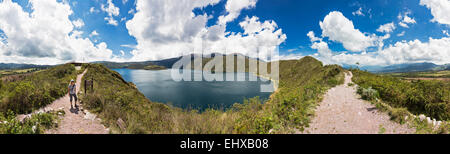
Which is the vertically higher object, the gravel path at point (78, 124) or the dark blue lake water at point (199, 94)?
the gravel path at point (78, 124)

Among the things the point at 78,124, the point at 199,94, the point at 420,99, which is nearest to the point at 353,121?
the point at 420,99

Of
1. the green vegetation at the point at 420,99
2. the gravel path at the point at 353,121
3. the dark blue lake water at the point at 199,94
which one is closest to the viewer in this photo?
the gravel path at the point at 353,121

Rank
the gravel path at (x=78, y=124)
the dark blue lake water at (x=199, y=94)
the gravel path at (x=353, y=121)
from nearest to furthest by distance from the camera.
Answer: the gravel path at (x=353, y=121)
the gravel path at (x=78, y=124)
the dark blue lake water at (x=199, y=94)

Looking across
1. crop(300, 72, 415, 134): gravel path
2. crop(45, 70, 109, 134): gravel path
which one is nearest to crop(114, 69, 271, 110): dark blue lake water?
crop(45, 70, 109, 134): gravel path

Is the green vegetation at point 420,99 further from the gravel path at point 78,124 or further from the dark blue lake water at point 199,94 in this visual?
the dark blue lake water at point 199,94

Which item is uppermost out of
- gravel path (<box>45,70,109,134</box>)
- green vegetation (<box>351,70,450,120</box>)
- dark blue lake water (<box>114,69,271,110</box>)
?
green vegetation (<box>351,70,450,120</box>)

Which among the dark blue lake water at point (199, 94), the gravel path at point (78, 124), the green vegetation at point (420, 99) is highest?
the green vegetation at point (420, 99)

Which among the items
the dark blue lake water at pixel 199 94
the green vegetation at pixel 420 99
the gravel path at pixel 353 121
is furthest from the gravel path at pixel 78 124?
the green vegetation at pixel 420 99

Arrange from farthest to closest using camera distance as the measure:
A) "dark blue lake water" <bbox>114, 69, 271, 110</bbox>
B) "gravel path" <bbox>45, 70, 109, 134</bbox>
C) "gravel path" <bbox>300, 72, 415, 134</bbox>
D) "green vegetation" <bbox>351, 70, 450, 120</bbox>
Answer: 1. "dark blue lake water" <bbox>114, 69, 271, 110</bbox>
2. "green vegetation" <bbox>351, 70, 450, 120</bbox>
3. "gravel path" <bbox>45, 70, 109, 134</bbox>
4. "gravel path" <bbox>300, 72, 415, 134</bbox>

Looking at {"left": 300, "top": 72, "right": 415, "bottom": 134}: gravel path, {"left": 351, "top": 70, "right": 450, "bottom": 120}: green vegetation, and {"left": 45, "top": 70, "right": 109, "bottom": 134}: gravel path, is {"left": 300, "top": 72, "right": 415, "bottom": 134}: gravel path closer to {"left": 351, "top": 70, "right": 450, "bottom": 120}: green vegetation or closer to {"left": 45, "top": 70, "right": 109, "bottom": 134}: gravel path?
{"left": 351, "top": 70, "right": 450, "bottom": 120}: green vegetation

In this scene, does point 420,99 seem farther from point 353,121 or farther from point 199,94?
point 199,94

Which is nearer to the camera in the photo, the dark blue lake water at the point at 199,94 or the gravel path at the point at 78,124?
the gravel path at the point at 78,124
